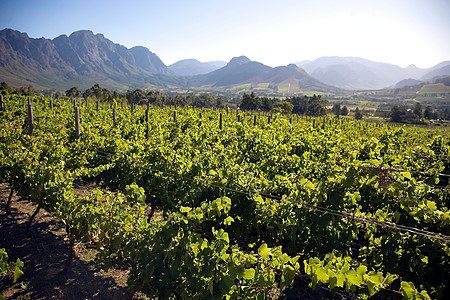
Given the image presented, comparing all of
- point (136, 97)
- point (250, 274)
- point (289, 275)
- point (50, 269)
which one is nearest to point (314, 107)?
point (136, 97)

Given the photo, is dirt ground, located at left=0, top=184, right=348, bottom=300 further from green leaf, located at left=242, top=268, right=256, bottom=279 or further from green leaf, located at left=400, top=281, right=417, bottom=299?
green leaf, located at left=242, top=268, right=256, bottom=279

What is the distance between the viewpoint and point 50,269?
4816 millimetres

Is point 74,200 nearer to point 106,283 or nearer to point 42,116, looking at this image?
point 106,283

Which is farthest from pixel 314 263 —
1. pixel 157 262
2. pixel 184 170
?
pixel 184 170

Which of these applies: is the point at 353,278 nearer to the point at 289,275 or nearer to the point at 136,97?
the point at 289,275

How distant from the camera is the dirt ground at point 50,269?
14.1 ft

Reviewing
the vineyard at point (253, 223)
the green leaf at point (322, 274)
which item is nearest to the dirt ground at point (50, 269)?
the vineyard at point (253, 223)

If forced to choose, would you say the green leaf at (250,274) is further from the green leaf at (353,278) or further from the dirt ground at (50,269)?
the dirt ground at (50,269)

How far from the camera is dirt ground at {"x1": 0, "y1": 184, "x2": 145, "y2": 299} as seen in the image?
4305mm

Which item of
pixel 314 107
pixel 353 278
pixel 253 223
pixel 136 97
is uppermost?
pixel 136 97

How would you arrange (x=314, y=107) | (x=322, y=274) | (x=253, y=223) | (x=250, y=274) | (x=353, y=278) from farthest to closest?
(x=314, y=107)
(x=253, y=223)
(x=250, y=274)
(x=322, y=274)
(x=353, y=278)

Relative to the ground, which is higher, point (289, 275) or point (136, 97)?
point (136, 97)

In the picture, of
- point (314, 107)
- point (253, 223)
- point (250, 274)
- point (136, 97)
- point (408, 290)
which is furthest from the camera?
point (136, 97)

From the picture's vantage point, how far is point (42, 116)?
1311cm
